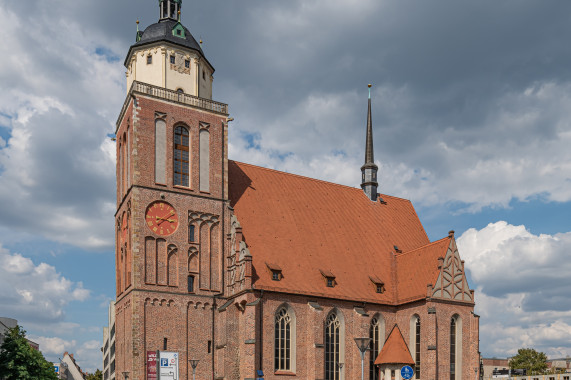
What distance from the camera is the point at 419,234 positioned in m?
50.4

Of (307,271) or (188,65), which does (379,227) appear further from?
(188,65)

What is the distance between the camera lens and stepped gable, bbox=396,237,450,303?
136 ft

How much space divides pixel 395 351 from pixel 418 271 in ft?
19.0

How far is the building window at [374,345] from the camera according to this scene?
4094 centimetres

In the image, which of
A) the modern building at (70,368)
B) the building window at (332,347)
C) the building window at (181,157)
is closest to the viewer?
the building window at (332,347)

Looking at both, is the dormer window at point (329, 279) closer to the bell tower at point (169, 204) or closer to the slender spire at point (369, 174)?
the bell tower at point (169, 204)

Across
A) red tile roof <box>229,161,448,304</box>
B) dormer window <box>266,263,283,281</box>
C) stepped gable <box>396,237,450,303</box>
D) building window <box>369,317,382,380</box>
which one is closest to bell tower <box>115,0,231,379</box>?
red tile roof <box>229,161,448,304</box>

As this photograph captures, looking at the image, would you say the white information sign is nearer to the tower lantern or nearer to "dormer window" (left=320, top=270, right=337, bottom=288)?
"dormer window" (left=320, top=270, right=337, bottom=288)

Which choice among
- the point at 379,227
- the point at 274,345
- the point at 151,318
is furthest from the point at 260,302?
the point at 379,227

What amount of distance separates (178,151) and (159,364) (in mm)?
13175

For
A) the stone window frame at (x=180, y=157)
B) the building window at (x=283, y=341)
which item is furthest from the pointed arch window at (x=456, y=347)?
the stone window frame at (x=180, y=157)

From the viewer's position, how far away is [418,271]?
42.9 metres

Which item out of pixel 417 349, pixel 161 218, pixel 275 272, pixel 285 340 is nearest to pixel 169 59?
pixel 161 218

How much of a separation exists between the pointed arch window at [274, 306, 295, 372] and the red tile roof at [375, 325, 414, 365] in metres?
6.35
